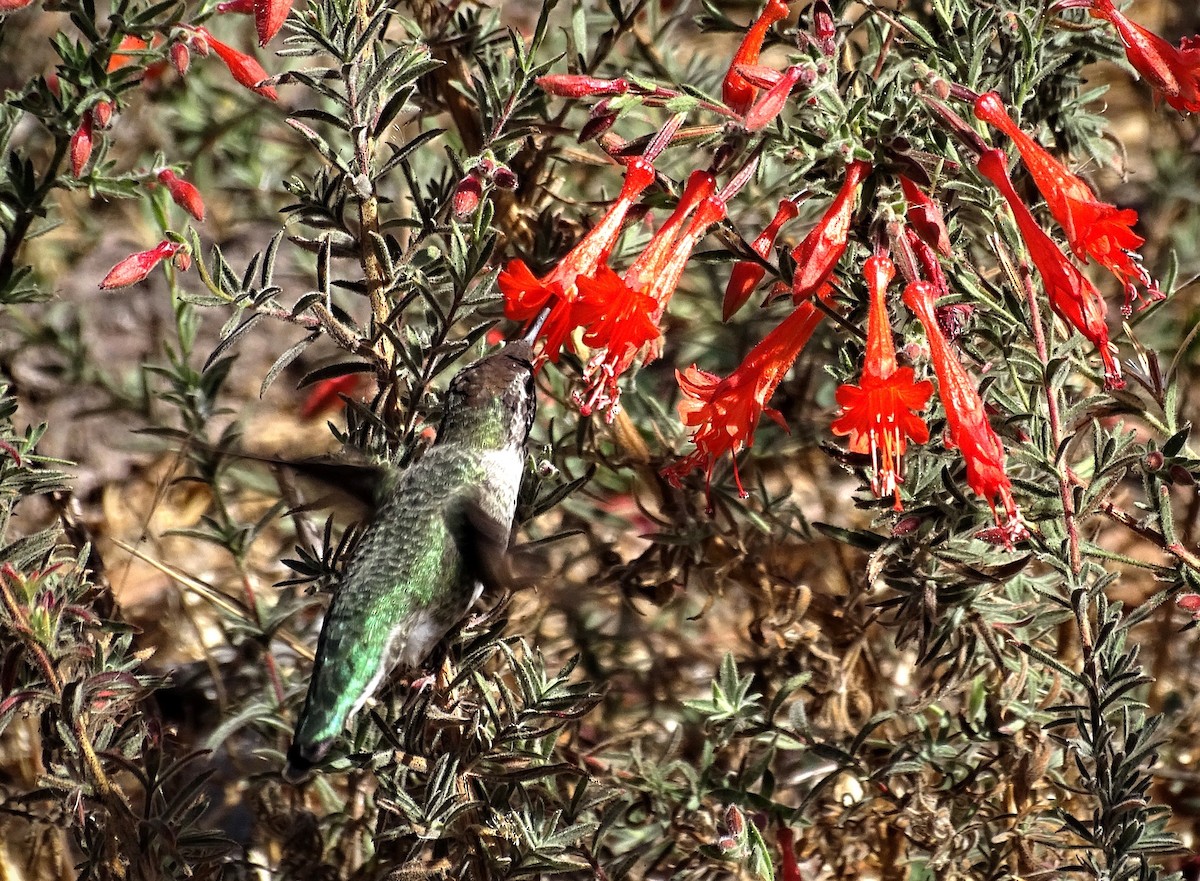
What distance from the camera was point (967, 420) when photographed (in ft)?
7.33

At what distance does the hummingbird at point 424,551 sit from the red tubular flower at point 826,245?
721mm

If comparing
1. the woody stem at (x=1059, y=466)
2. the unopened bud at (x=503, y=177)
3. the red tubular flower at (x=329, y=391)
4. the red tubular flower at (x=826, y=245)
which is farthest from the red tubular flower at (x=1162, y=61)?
the red tubular flower at (x=329, y=391)

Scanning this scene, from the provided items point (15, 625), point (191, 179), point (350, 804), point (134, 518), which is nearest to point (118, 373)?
point (134, 518)

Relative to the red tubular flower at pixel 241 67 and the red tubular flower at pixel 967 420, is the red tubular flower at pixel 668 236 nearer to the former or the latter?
the red tubular flower at pixel 967 420

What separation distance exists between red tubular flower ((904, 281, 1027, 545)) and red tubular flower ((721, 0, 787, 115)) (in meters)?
0.43

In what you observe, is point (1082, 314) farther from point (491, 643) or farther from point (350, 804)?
point (350, 804)

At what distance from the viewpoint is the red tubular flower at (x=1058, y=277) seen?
7.47 feet

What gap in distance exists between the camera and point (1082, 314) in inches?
89.7

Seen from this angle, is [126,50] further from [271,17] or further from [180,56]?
[271,17]

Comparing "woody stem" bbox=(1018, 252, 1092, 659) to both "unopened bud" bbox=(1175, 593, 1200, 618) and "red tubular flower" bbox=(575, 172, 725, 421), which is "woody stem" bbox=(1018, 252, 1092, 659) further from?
"red tubular flower" bbox=(575, 172, 725, 421)

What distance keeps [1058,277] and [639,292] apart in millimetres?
714

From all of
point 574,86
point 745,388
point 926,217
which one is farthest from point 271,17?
point 926,217

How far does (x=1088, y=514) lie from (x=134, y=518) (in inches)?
168

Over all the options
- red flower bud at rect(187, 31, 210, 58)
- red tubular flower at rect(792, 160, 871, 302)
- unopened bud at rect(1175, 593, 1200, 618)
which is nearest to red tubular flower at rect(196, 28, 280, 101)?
red flower bud at rect(187, 31, 210, 58)
